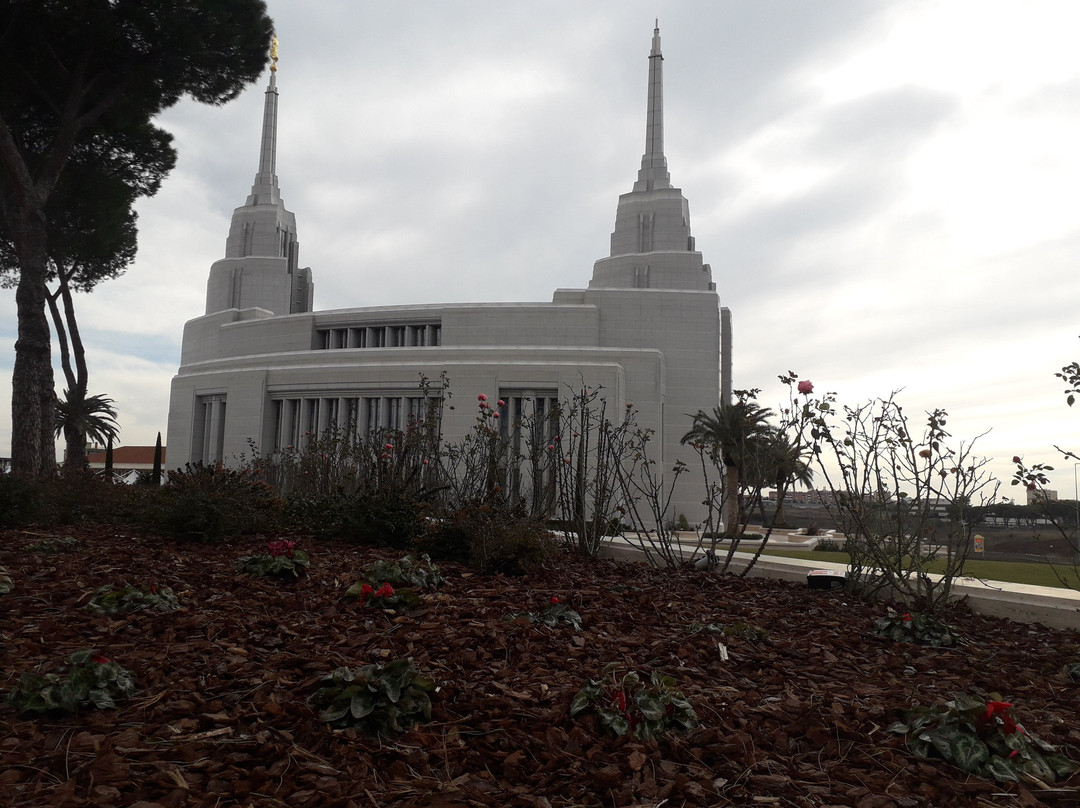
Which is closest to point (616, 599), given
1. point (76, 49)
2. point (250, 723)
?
point (250, 723)

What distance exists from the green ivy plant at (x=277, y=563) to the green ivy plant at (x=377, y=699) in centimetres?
217

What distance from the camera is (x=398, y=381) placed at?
1059 inches

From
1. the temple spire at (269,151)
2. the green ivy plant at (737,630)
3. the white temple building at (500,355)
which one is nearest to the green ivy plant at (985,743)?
the green ivy plant at (737,630)

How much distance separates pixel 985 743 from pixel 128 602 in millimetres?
4075

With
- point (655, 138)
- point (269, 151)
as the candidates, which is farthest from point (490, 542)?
point (269, 151)

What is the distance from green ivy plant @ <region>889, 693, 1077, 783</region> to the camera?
8.24 feet

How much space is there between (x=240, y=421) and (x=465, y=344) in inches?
390

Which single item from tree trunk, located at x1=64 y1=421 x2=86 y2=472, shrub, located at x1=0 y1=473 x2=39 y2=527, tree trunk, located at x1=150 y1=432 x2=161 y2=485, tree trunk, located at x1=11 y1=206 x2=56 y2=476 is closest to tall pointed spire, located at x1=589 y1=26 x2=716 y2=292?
tree trunk, located at x1=150 y1=432 x2=161 y2=485

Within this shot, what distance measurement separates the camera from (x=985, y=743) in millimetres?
2598

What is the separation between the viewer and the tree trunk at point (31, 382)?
1085 centimetres

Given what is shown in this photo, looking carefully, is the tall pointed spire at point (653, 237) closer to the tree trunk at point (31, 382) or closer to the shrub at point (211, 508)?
the tree trunk at point (31, 382)

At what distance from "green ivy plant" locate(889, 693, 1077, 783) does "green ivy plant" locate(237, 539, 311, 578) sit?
12.3 ft

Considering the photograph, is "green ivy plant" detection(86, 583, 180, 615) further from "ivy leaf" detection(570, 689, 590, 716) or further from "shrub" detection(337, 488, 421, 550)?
"shrub" detection(337, 488, 421, 550)

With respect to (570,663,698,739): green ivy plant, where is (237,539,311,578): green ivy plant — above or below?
above
